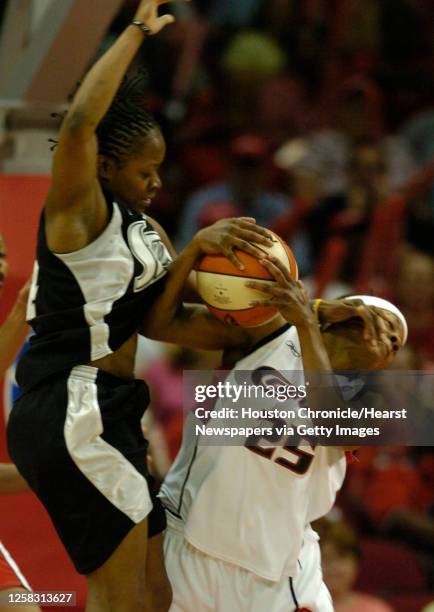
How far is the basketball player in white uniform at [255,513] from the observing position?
147 inches

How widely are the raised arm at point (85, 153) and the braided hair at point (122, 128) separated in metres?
0.21

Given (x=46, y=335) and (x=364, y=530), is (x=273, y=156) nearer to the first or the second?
(x=364, y=530)

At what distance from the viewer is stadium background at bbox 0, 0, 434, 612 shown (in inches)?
192

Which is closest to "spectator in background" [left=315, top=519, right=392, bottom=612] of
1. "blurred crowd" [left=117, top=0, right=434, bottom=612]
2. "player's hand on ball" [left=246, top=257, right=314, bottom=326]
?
"blurred crowd" [left=117, top=0, right=434, bottom=612]

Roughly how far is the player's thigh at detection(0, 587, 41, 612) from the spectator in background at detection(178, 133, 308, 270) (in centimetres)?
373

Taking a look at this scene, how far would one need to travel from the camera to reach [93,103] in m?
3.21

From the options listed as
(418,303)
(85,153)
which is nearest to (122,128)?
(85,153)

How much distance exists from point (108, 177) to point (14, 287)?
1363 millimetres

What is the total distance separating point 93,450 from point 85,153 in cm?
90

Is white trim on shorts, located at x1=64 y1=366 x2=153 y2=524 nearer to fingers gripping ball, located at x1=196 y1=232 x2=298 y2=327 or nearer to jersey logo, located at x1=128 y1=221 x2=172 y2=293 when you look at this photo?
jersey logo, located at x1=128 y1=221 x2=172 y2=293

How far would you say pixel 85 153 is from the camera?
3250mm

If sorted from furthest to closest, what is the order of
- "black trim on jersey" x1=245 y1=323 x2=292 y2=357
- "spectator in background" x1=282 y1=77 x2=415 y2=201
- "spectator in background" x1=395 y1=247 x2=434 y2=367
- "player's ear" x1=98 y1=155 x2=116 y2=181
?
"spectator in background" x1=282 y1=77 x2=415 y2=201 → "spectator in background" x1=395 y1=247 x2=434 y2=367 → "black trim on jersey" x1=245 y1=323 x2=292 y2=357 → "player's ear" x1=98 y1=155 x2=116 y2=181

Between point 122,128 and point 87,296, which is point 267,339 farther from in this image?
point 122,128

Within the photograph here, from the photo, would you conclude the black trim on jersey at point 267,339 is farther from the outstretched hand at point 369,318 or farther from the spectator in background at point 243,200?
the spectator in background at point 243,200
